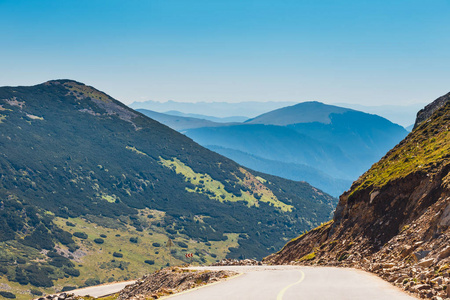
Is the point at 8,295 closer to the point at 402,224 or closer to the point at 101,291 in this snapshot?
the point at 101,291

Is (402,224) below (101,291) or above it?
above

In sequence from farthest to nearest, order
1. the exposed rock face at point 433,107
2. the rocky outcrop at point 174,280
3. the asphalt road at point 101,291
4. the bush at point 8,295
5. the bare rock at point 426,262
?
the bush at point 8,295
the asphalt road at point 101,291
the exposed rock face at point 433,107
the rocky outcrop at point 174,280
the bare rock at point 426,262

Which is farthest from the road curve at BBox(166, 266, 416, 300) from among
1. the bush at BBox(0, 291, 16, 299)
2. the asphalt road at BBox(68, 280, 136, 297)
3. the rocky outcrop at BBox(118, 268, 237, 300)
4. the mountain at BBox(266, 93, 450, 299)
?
the bush at BBox(0, 291, 16, 299)

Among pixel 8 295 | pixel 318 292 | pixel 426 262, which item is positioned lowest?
pixel 8 295

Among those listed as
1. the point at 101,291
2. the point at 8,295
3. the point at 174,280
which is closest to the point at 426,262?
the point at 174,280

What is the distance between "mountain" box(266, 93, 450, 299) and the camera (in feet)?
81.3

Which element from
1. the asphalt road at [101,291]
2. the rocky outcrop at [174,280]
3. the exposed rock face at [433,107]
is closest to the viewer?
the rocky outcrop at [174,280]

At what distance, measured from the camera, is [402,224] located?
122 feet

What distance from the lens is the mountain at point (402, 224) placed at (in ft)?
81.3

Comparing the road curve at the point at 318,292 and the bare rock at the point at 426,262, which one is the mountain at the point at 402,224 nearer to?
the bare rock at the point at 426,262

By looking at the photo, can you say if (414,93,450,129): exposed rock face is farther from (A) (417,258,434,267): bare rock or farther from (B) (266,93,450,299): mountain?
(A) (417,258,434,267): bare rock

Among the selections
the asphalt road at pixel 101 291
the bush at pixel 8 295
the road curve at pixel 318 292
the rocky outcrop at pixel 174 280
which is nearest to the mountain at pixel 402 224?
the road curve at pixel 318 292

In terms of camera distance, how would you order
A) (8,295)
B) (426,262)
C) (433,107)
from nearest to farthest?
(426,262)
(433,107)
(8,295)

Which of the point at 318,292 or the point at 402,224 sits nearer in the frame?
the point at 318,292
